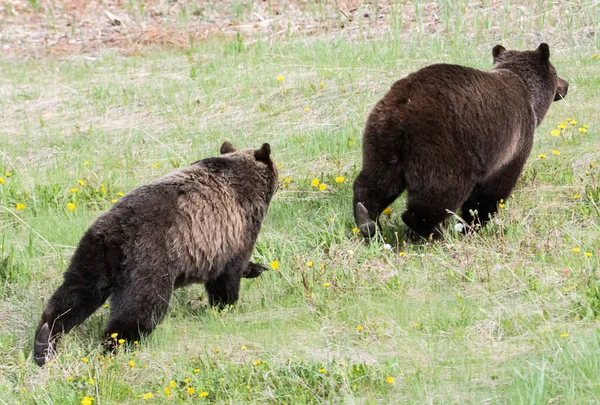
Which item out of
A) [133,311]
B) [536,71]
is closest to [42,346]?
[133,311]

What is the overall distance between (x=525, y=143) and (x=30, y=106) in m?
7.53

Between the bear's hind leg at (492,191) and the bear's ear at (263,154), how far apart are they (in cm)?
184

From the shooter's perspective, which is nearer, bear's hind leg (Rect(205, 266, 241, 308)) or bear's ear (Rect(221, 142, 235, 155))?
bear's hind leg (Rect(205, 266, 241, 308))

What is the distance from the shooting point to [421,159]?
7145mm

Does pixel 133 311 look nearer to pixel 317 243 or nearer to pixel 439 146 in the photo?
pixel 317 243

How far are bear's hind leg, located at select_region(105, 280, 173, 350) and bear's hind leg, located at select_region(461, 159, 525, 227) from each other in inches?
124

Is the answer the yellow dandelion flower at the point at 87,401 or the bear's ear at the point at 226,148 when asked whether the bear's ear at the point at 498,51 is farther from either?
the yellow dandelion flower at the point at 87,401

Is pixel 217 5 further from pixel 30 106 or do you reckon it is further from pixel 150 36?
pixel 30 106

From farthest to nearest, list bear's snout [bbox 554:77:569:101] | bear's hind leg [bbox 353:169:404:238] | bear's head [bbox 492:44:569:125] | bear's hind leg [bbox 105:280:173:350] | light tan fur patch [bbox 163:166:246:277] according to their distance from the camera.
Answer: bear's snout [bbox 554:77:569:101] → bear's head [bbox 492:44:569:125] → bear's hind leg [bbox 353:169:404:238] → light tan fur patch [bbox 163:166:246:277] → bear's hind leg [bbox 105:280:173:350]

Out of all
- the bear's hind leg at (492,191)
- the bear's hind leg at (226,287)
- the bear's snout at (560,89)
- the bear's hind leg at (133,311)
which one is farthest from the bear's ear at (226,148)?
the bear's snout at (560,89)

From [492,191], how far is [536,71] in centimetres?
136

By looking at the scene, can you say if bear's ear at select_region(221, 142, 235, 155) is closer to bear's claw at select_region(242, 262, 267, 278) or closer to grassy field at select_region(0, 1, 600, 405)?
grassy field at select_region(0, 1, 600, 405)

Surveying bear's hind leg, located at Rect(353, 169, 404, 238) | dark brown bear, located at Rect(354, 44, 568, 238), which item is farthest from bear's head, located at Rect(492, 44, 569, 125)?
bear's hind leg, located at Rect(353, 169, 404, 238)

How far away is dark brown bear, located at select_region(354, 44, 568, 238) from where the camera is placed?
23.5ft
